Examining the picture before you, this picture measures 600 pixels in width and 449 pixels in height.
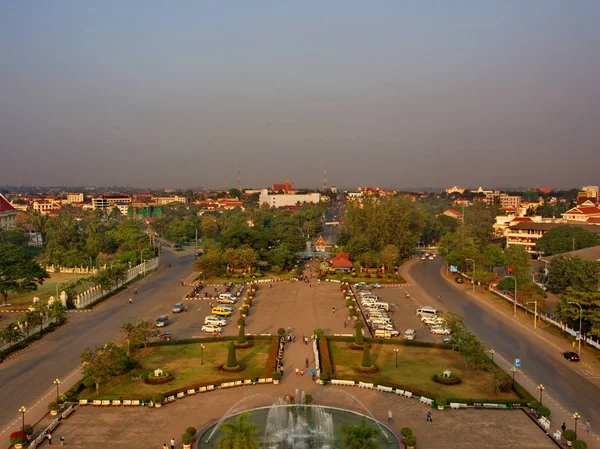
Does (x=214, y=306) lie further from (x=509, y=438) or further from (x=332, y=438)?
(x=509, y=438)

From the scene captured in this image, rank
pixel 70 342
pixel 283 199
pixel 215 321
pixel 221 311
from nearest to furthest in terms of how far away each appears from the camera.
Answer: pixel 70 342 < pixel 215 321 < pixel 221 311 < pixel 283 199

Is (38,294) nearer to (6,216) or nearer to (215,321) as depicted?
(215,321)

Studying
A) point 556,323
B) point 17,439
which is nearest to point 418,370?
point 556,323

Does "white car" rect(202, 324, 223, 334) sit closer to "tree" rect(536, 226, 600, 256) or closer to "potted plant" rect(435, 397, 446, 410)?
"potted plant" rect(435, 397, 446, 410)

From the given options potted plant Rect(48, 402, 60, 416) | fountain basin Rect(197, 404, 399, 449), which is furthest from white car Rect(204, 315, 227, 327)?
potted plant Rect(48, 402, 60, 416)


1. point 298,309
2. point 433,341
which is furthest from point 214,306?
point 433,341

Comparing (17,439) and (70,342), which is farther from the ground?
(17,439)
